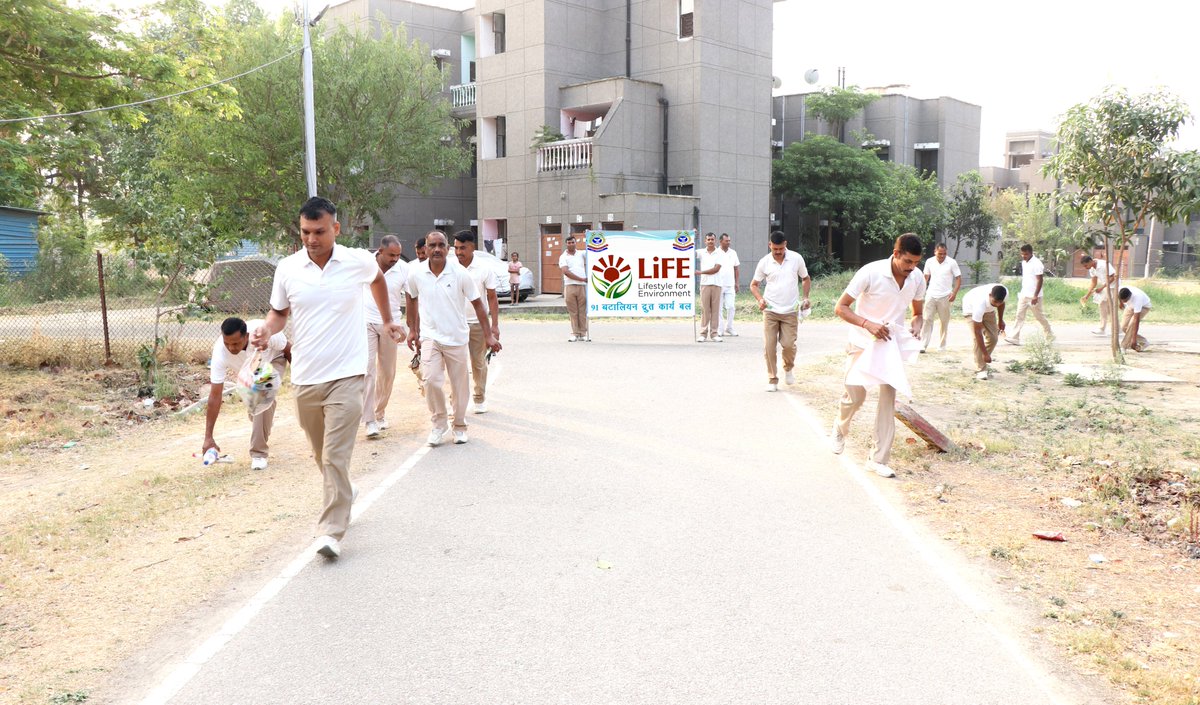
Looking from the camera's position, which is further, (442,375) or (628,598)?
(442,375)

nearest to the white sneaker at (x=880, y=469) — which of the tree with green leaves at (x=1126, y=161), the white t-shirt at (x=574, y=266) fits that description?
the tree with green leaves at (x=1126, y=161)

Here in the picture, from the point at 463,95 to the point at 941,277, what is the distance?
2825 cm

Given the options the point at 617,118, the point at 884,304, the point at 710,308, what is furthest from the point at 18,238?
the point at 884,304

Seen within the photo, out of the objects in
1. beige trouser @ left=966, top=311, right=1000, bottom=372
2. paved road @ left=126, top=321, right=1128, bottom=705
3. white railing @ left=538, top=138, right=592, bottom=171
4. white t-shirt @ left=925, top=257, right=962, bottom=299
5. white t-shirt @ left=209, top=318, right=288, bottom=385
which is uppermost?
white railing @ left=538, top=138, right=592, bottom=171

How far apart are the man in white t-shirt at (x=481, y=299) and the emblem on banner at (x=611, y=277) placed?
30.3 feet

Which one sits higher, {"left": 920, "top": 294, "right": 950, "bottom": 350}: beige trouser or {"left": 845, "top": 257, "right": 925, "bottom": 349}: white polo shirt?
{"left": 845, "top": 257, "right": 925, "bottom": 349}: white polo shirt

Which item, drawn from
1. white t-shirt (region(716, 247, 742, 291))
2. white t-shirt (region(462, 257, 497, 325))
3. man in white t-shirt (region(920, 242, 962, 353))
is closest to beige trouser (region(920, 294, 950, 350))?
man in white t-shirt (region(920, 242, 962, 353))

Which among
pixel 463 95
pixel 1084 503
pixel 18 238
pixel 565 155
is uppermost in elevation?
pixel 463 95

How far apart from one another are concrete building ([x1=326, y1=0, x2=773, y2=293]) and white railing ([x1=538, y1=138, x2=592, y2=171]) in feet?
0.14

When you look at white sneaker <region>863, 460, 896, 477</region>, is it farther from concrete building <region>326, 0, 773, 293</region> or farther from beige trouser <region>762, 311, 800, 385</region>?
concrete building <region>326, 0, 773, 293</region>

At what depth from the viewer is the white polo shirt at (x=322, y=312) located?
240 inches

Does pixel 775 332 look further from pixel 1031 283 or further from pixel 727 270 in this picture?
pixel 1031 283

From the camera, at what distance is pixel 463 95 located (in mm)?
41094

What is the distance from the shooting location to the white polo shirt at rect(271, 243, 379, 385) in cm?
610
